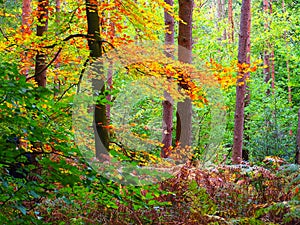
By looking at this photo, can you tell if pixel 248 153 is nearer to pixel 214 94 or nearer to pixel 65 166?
pixel 214 94

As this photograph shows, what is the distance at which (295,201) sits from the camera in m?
3.97

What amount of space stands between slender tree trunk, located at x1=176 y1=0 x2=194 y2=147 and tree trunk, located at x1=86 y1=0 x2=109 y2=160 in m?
2.19

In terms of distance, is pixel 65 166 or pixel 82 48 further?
pixel 82 48

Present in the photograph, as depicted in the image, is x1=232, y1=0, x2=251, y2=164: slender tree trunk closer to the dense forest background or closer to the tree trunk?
the dense forest background

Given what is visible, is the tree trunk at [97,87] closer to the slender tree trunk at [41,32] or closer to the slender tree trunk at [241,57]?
the slender tree trunk at [41,32]

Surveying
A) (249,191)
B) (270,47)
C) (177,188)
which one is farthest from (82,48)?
(270,47)

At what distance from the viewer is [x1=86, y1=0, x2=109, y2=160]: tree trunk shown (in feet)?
17.6

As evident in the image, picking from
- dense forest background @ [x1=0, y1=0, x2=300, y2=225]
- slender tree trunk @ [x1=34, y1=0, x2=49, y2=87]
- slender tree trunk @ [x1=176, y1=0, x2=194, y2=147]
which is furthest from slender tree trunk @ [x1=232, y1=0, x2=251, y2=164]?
slender tree trunk @ [x1=34, y1=0, x2=49, y2=87]

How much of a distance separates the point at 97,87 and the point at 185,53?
8.83ft

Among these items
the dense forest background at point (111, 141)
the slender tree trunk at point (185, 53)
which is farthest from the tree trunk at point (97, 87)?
the slender tree trunk at point (185, 53)

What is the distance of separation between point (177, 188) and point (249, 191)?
1.06 meters

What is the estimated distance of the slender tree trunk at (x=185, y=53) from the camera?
25.7ft

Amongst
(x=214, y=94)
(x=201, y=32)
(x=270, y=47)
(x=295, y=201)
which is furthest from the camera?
(x=270, y=47)

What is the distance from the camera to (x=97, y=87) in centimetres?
566
